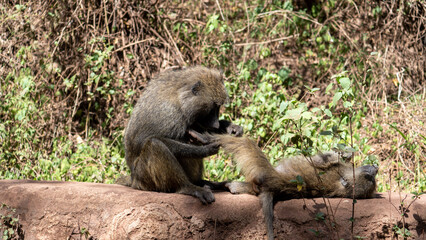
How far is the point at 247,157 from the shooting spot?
3.42 m

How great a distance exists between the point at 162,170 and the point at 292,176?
0.91 metres

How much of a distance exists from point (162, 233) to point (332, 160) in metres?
1.34

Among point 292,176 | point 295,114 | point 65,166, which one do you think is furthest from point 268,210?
point 65,166

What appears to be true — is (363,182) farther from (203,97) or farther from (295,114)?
(203,97)

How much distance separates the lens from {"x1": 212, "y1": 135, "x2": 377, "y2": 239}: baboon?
3.27 metres

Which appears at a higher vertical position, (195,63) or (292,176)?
(195,63)

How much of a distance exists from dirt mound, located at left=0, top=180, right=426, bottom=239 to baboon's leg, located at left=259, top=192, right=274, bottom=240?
45 millimetres

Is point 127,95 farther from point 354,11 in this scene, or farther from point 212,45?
point 354,11

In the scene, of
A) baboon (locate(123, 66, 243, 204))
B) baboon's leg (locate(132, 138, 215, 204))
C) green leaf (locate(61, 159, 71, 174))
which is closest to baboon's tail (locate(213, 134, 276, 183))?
baboon (locate(123, 66, 243, 204))

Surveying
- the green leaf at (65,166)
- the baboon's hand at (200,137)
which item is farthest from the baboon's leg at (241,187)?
the green leaf at (65,166)

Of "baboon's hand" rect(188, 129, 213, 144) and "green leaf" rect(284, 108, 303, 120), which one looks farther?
"baboon's hand" rect(188, 129, 213, 144)

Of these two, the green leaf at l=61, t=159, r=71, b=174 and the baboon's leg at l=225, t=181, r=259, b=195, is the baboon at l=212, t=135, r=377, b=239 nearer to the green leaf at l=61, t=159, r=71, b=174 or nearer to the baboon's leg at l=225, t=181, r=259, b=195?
the baboon's leg at l=225, t=181, r=259, b=195

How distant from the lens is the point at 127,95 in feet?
20.2

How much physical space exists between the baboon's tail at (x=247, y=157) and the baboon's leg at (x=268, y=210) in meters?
0.14
